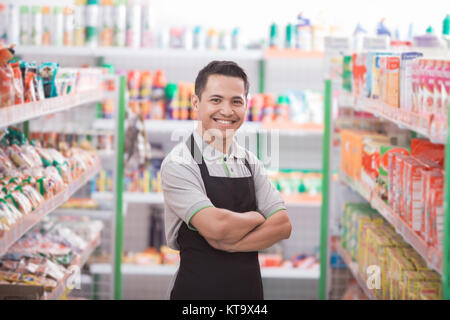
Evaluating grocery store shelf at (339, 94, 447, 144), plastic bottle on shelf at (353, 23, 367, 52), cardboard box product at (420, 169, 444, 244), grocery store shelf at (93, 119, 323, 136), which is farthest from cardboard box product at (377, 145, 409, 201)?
grocery store shelf at (93, 119, 323, 136)

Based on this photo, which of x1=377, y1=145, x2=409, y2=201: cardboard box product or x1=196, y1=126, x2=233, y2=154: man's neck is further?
x1=377, y1=145, x2=409, y2=201: cardboard box product

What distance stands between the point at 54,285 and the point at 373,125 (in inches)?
82.2

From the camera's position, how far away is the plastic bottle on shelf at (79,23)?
16.1 ft

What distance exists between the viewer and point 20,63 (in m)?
2.86

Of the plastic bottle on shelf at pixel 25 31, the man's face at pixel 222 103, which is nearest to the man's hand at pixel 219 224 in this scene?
the man's face at pixel 222 103

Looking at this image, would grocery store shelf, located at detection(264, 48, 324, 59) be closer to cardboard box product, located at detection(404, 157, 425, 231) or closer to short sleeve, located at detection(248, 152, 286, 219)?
cardboard box product, located at detection(404, 157, 425, 231)

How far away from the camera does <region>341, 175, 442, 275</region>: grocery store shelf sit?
2.04 metres

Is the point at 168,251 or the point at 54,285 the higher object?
the point at 54,285

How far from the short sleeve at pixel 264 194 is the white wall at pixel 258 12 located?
9.39 feet

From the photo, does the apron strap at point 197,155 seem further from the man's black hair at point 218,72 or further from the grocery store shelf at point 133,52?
the grocery store shelf at point 133,52

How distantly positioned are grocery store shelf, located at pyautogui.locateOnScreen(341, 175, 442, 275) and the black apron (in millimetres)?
551
